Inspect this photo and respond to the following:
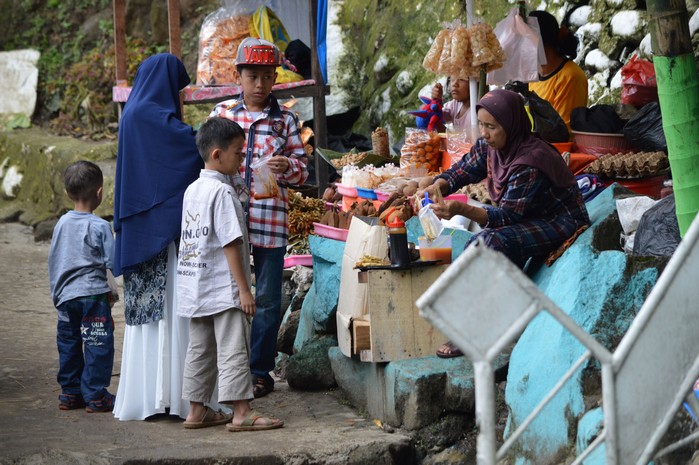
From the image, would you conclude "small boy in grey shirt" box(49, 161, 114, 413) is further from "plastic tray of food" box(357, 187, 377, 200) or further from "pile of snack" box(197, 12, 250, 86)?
"pile of snack" box(197, 12, 250, 86)

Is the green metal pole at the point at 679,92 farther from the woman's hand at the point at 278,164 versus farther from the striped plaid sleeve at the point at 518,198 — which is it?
the woman's hand at the point at 278,164

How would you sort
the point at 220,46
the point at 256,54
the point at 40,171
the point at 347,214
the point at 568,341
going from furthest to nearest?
the point at 40,171 → the point at 220,46 → the point at 347,214 → the point at 256,54 → the point at 568,341

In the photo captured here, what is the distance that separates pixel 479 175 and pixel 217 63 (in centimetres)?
428

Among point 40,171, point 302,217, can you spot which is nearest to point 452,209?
point 302,217

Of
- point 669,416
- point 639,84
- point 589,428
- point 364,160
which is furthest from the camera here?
point 364,160

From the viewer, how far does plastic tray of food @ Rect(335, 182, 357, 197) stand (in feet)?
22.7

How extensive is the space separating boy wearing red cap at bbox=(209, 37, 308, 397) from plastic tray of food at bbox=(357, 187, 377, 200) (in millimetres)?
1160

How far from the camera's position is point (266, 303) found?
5.41 meters

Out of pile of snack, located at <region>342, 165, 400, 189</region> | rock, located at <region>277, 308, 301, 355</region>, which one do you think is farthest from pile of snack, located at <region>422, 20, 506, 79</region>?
rock, located at <region>277, 308, 301, 355</region>

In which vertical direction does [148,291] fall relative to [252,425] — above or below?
above

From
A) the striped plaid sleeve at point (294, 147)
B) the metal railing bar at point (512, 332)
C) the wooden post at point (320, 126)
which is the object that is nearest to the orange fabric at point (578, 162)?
the striped plaid sleeve at point (294, 147)

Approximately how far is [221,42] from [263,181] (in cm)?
411

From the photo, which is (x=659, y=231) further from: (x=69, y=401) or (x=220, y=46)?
(x=220, y=46)

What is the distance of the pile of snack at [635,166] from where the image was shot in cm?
582
